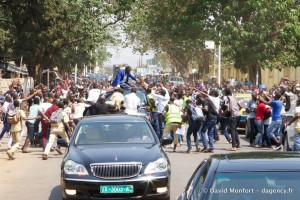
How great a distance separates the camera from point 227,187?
5359 mm

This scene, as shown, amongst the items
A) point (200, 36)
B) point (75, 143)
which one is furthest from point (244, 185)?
point (200, 36)

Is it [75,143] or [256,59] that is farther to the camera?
[256,59]

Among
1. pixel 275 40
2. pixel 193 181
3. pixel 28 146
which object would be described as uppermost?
pixel 275 40

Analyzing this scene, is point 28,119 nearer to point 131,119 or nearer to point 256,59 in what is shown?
point 131,119

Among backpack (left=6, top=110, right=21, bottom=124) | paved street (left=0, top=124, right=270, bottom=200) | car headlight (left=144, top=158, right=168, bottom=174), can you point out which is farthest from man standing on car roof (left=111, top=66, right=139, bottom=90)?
car headlight (left=144, top=158, right=168, bottom=174)

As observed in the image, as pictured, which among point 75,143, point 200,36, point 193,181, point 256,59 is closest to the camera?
point 193,181

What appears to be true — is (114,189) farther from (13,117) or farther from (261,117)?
(261,117)

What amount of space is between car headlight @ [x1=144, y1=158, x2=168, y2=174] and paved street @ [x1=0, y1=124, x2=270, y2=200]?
1257 millimetres

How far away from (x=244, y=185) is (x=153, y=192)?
4.60 meters

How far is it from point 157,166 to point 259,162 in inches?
178

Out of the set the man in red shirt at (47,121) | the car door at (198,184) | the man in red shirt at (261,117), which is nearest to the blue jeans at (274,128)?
the man in red shirt at (261,117)

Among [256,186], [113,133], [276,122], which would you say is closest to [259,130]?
[276,122]

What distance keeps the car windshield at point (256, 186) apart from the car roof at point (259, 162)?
0.07 meters

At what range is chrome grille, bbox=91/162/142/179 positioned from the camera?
9.81 metres
